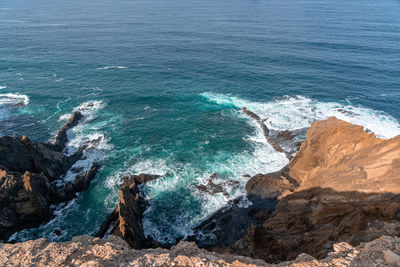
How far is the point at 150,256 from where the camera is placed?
1720 cm

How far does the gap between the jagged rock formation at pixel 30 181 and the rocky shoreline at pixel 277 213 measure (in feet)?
0.51

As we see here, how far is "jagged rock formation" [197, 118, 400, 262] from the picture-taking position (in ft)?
72.2

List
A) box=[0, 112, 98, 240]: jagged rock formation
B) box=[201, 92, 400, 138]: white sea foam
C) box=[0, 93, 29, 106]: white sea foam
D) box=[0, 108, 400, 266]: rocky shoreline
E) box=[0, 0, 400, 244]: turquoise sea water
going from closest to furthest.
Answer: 1. box=[0, 108, 400, 266]: rocky shoreline
2. box=[0, 112, 98, 240]: jagged rock formation
3. box=[0, 0, 400, 244]: turquoise sea water
4. box=[201, 92, 400, 138]: white sea foam
5. box=[0, 93, 29, 106]: white sea foam

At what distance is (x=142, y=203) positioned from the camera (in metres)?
40.2

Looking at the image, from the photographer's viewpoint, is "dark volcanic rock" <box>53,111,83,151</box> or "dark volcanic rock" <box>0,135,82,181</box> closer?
"dark volcanic rock" <box>0,135,82,181</box>

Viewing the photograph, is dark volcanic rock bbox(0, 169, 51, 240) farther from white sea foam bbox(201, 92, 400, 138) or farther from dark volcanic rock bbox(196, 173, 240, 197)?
white sea foam bbox(201, 92, 400, 138)

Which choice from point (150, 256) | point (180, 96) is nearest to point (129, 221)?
point (150, 256)

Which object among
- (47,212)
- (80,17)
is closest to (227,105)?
(47,212)

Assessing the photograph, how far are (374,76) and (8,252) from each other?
99.5m

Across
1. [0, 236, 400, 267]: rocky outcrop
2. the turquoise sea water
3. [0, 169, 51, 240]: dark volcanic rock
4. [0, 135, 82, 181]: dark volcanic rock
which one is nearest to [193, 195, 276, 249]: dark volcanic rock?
the turquoise sea water

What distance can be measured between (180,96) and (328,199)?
176 feet

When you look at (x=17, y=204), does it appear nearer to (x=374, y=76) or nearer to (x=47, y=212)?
(x=47, y=212)

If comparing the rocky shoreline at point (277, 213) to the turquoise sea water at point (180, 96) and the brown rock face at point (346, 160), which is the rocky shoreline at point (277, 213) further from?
the turquoise sea water at point (180, 96)

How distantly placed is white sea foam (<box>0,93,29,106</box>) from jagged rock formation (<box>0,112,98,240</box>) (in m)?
29.5
